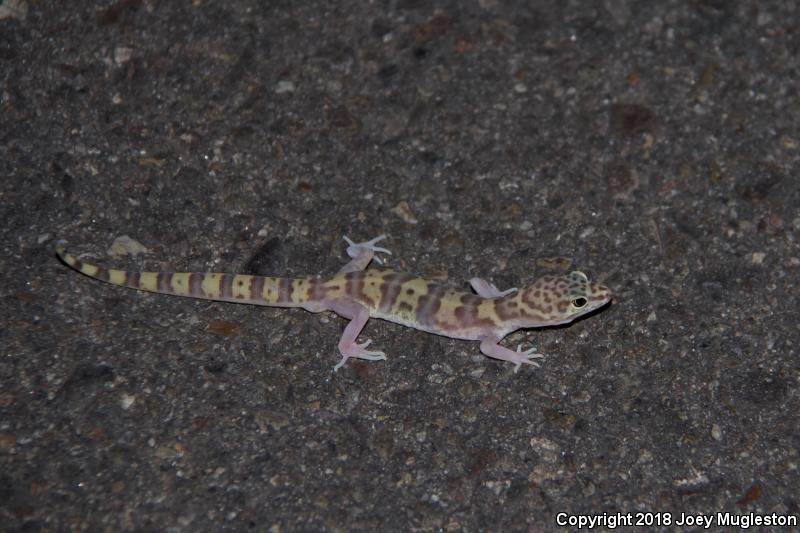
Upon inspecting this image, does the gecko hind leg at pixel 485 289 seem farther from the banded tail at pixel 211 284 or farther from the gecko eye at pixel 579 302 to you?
the banded tail at pixel 211 284

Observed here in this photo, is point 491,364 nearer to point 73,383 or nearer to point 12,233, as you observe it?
point 73,383

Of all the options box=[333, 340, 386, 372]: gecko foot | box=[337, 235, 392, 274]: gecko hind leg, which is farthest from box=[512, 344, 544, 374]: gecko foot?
box=[337, 235, 392, 274]: gecko hind leg

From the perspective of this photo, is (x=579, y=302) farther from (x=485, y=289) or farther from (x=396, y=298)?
(x=396, y=298)

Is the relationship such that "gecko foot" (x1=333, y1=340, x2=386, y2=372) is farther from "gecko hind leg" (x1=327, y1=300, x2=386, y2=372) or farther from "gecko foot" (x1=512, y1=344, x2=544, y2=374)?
"gecko foot" (x1=512, y1=344, x2=544, y2=374)

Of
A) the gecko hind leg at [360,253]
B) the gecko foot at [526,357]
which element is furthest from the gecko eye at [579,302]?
the gecko hind leg at [360,253]

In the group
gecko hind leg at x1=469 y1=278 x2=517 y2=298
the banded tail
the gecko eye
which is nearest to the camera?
the gecko eye

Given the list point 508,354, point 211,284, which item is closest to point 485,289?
point 508,354
